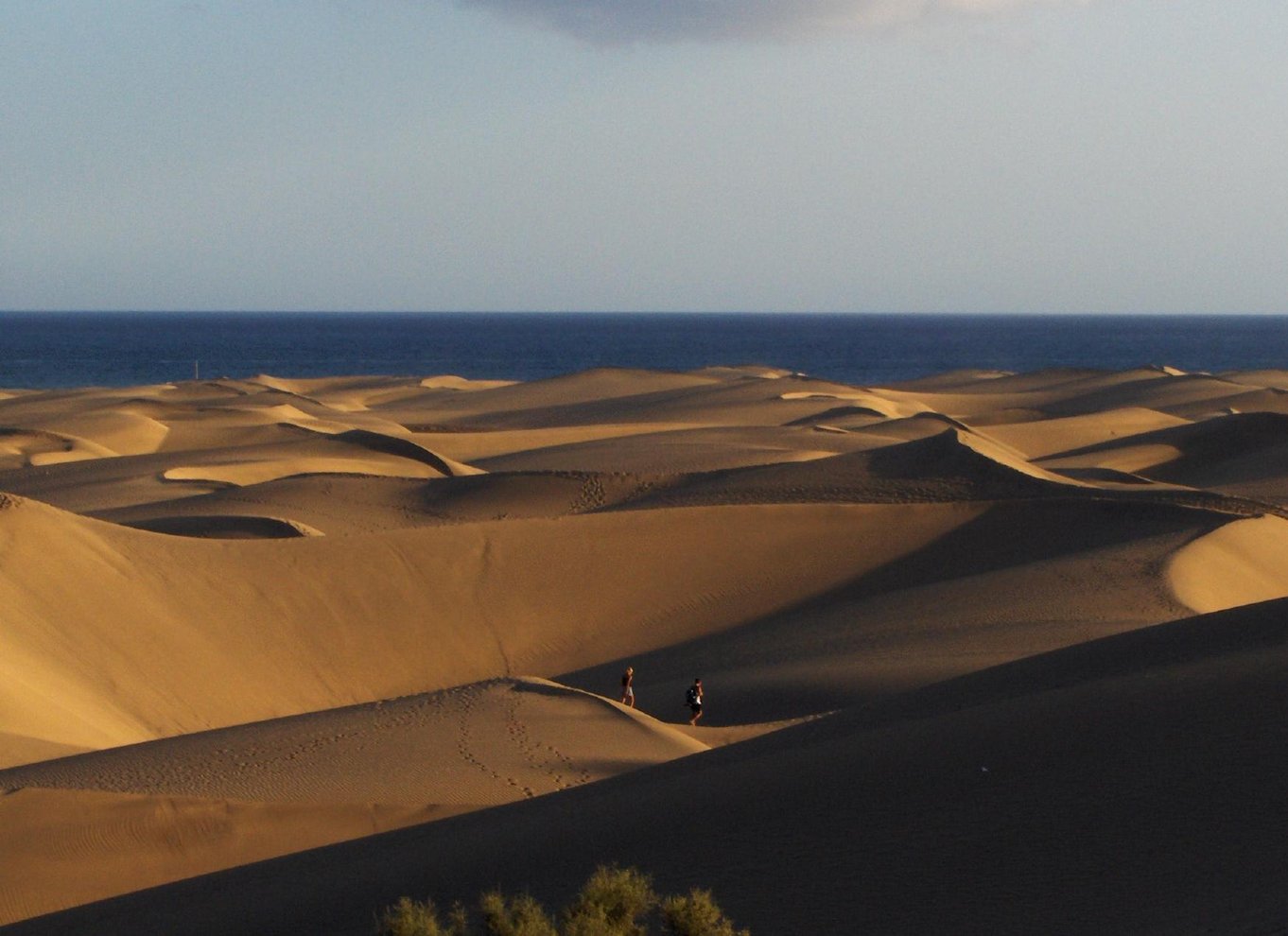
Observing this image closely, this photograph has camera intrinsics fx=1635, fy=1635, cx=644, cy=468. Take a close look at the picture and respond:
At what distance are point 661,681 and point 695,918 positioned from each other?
10248 mm

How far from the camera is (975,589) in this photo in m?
17.8

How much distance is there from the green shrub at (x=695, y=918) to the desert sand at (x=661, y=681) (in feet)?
0.82

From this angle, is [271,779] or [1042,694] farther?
[271,779]

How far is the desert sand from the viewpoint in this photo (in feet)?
22.5

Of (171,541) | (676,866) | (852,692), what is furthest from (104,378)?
(676,866)

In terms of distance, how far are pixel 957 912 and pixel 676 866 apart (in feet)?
4.58

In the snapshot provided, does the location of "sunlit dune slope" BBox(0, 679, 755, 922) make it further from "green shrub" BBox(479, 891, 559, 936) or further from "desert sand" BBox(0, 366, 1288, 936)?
"green shrub" BBox(479, 891, 559, 936)

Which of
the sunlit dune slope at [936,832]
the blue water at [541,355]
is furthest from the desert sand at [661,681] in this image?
the blue water at [541,355]

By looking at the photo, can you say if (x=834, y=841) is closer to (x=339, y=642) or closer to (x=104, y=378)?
(x=339, y=642)

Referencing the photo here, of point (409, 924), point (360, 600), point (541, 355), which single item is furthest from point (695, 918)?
point (541, 355)

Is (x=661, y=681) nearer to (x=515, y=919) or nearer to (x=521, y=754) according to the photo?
(x=521, y=754)

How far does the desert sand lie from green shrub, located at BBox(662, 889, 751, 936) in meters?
0.25

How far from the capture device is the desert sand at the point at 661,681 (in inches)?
269

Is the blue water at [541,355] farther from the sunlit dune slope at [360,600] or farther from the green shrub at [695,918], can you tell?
the green shrub at [695,918]
